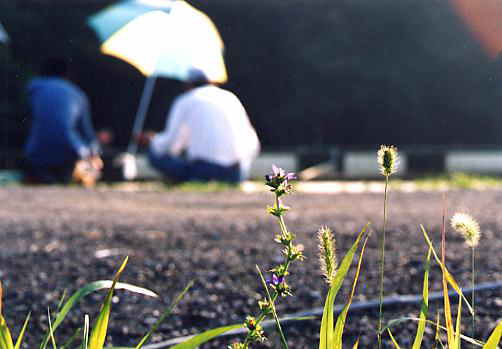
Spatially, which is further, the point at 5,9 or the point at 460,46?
the point at 460,46

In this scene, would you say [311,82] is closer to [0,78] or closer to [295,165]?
[295,165]

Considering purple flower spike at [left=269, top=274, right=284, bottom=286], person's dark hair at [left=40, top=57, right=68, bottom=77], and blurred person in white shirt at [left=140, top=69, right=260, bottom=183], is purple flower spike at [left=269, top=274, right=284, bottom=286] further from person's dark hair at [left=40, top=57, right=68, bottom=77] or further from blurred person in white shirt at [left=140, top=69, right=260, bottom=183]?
person's dark hair at [left=40, top=57, right=68, bottom=77]

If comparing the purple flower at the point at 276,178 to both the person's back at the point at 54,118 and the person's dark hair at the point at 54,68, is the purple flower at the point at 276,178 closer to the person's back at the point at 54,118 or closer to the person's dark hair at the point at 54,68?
the person's back at the point at 54,118

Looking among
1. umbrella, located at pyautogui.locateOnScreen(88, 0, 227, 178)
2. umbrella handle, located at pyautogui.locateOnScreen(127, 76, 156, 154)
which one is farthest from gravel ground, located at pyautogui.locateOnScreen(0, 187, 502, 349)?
umbrella handle, located at pyautogui.locateOnScreen(127, 76, 156, 154)

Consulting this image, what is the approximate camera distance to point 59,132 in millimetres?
7363

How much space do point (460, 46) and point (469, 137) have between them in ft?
4.61

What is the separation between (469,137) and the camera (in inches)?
450

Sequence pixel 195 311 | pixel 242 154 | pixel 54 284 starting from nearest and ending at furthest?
pixel 195 311 < pixel 54 284 < pixel 242 154

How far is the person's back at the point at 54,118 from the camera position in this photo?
24.2ft

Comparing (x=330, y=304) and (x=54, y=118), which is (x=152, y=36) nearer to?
(x=330, y=304)

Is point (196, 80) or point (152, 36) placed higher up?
point (196, 80)

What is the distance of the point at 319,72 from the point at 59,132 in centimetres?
471

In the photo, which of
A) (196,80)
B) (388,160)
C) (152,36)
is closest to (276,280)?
(388,160)

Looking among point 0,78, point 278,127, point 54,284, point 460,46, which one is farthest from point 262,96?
point 54,284
